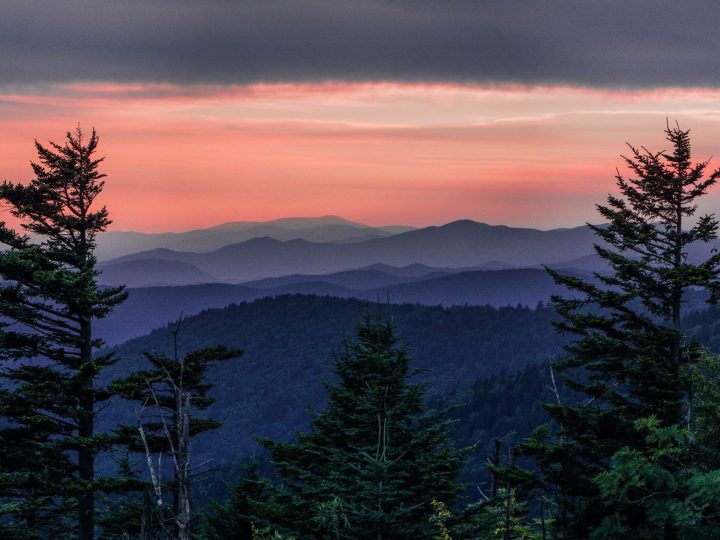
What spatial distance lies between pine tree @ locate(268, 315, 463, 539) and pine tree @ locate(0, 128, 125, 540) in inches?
342

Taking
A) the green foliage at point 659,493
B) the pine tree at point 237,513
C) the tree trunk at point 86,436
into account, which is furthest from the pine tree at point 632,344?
the tree trunk at point 86,436

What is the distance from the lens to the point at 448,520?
17672mm

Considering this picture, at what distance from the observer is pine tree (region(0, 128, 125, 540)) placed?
1040 inches

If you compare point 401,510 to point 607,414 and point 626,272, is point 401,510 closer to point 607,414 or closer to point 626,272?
point 607,414

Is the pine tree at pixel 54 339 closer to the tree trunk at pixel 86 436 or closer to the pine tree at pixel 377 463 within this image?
the tree trunk at pixel 86 436

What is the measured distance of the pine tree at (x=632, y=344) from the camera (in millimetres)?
22328

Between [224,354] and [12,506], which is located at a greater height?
[224,354]

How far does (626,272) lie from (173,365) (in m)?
15.8

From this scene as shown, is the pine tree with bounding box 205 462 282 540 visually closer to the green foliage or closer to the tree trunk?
the tree trunk

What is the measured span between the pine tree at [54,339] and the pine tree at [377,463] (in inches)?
342

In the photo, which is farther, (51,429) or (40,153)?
(40,153)

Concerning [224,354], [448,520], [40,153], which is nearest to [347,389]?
[224,354]

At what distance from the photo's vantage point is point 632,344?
2416 centimetres

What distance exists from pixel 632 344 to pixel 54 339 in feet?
72.5
